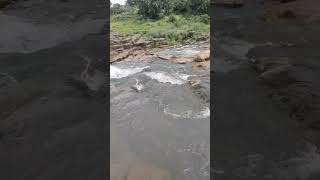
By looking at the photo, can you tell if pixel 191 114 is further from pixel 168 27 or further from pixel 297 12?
pixel 168 27

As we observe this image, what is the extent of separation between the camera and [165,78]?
1173 cm

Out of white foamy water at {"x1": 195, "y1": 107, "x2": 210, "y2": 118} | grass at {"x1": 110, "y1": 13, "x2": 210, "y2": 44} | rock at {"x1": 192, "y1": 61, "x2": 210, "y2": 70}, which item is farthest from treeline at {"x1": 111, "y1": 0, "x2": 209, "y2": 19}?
white foamy water at {"x1": 195, "y1": 107, "x2": 210, "y2": 118}

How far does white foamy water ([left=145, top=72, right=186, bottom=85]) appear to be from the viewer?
446 inches

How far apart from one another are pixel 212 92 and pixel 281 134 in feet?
9.15

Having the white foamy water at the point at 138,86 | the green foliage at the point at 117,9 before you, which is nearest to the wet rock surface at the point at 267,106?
the white foamy water at the point at 138,86

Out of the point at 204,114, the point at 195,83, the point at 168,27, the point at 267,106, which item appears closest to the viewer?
the point at 267,106

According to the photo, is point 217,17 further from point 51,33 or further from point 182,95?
point 182,95

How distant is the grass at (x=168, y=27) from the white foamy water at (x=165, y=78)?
6080mm

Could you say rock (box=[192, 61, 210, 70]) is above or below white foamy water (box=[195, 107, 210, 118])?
above

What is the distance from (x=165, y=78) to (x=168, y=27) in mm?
10603

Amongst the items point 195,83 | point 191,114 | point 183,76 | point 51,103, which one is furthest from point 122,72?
point 51,103

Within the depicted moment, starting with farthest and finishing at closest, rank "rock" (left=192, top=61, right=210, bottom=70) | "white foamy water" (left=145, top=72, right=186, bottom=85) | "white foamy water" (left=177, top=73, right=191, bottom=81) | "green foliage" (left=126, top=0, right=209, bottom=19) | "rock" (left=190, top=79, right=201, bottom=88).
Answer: "green foliage" (left=126, top=0, right=209, bottom=19)
"rock" (left=192, top=61, right=210, bottom=70)
"white foamy water" (left=177, top=73, right=191, bottom=81)
"white foamy water" (left=145, top=72, right=186, bottom=85)
"rock" (left=190, top=79, right=201, bottom=88)

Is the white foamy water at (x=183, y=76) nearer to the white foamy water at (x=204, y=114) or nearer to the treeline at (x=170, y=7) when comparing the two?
the white foamy water at (x=204, y=114)

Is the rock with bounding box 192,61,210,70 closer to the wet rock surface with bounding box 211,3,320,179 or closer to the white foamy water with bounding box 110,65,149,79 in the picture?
the wet rock surface with bounding box 211,3,320,179
